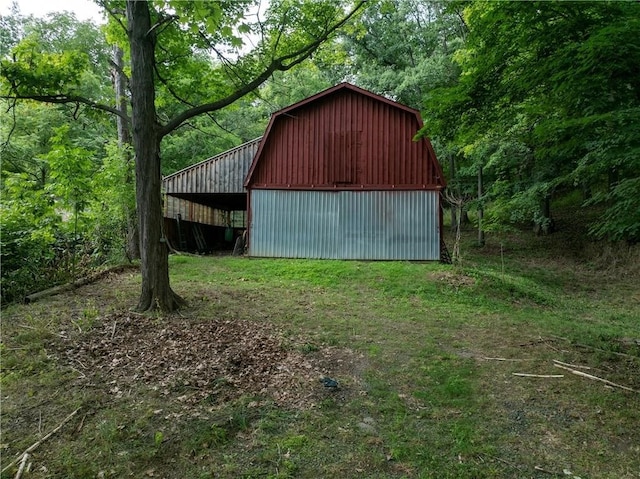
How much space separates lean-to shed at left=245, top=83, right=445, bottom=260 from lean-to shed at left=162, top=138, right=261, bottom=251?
217cm

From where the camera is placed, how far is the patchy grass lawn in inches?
116

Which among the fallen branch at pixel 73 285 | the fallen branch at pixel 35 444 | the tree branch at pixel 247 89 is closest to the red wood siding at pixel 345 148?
the fallen branch at pixel 73 285

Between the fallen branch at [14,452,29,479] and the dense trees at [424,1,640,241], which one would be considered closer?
the fallen branch at [14,452,29,479]

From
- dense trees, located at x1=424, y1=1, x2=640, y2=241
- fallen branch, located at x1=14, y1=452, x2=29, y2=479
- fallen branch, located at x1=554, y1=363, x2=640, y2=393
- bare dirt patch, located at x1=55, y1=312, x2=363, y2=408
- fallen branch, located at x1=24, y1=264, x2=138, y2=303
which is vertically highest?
dense trees, located at x1=424, y1=1, x2=640, y2=241

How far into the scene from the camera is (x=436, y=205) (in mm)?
12430

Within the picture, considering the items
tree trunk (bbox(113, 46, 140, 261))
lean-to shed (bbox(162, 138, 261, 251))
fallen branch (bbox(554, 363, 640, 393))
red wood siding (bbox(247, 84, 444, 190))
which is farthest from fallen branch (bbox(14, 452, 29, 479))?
lean-to shed (bbox(162, 138, 261, 251))

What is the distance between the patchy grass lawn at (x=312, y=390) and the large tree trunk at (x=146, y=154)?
58cm

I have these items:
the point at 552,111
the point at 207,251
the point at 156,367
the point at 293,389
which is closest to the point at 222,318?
the point at 156,367

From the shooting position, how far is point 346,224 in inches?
500

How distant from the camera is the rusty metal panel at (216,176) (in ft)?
49.0

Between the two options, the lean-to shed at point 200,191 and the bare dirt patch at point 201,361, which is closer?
the bare dirt patch at point 201,361

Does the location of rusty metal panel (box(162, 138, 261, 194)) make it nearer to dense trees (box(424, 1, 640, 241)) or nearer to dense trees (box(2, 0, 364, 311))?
→ dense trees (box(2, 0, 364, 311))

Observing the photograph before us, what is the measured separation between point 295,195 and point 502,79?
26.5 feet

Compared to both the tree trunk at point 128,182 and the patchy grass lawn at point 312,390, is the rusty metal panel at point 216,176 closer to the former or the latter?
the tree trunk at point 128,182
